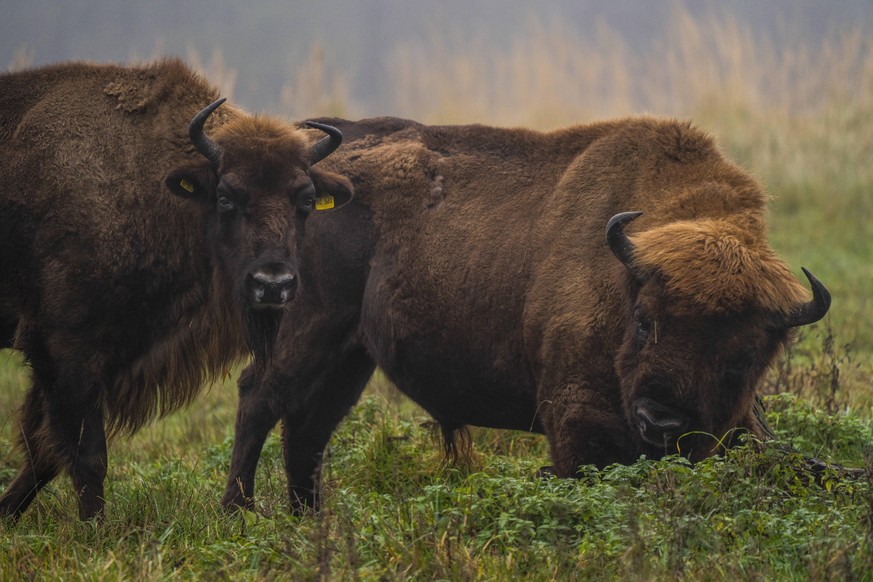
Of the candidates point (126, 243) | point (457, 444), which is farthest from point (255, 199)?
point (457, 444)

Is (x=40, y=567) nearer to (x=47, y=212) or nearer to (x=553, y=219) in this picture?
(x=47, y=212)

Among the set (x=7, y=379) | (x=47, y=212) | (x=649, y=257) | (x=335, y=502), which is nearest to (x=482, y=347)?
(x=649, y=257)

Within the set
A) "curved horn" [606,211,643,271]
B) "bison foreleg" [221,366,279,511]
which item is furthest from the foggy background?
"curved horn" [606,211,643,271]

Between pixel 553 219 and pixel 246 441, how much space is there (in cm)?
216

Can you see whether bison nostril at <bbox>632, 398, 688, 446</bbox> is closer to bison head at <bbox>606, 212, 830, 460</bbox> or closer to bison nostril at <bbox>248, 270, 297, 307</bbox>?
bison head at <bbox>606, 212, 830, 460</bbox>

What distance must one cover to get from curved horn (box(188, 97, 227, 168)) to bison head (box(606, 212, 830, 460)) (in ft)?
7.30

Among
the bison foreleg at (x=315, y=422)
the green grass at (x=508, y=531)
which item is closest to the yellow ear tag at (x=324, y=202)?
the bison foreleg at (x=315, y=422)

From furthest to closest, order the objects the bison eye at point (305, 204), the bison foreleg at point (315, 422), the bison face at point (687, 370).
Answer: the bison foreleg at point (315, 422), the bison eye at point (305, 204), the bison face at point (687, 370)

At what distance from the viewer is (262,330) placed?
5793mm

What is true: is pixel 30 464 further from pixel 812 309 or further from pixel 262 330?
pixel 812 309

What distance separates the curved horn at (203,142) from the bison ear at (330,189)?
1.69 ft

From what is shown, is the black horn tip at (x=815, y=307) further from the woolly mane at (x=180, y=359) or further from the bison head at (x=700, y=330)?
the woolly mane at (x=180, y=359)

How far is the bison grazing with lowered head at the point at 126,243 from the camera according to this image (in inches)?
212

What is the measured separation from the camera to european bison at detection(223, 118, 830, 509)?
4.84 metres
